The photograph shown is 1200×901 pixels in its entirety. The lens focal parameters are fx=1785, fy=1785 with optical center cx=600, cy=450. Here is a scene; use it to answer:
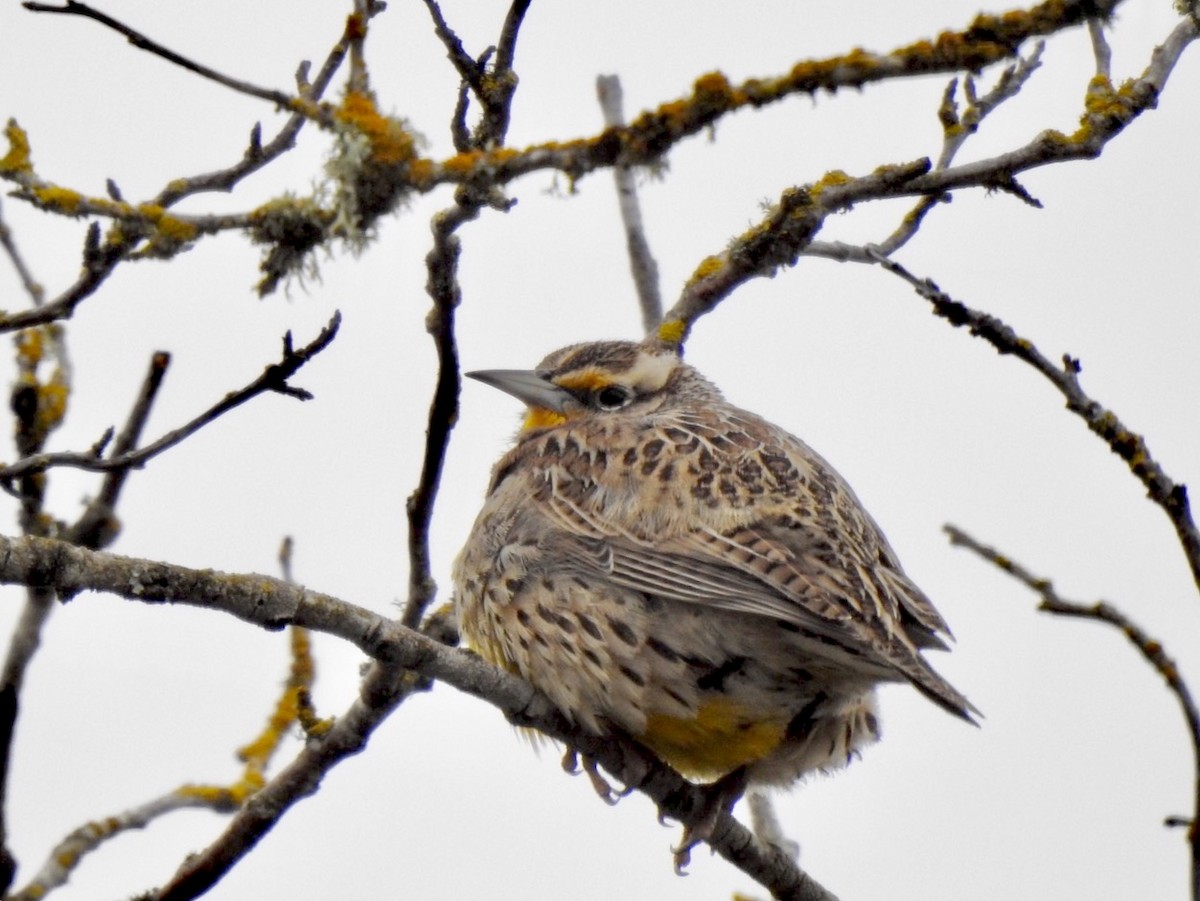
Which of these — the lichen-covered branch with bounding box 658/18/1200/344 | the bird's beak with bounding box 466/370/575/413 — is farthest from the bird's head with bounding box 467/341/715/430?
the lichen-covered branch with bounding box 658/18/1200/344

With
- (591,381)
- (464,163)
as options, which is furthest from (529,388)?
(464,163)

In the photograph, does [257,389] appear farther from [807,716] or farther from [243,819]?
[807,716]

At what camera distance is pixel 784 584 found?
6000 mm

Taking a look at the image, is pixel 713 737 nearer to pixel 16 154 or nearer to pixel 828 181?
pixel 828 181

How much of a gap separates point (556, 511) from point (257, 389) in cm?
231

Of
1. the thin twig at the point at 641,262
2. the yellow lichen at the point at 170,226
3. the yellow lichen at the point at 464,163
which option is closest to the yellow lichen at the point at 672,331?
the thin twig at the point at 641,262

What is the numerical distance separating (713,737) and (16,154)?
307 cm

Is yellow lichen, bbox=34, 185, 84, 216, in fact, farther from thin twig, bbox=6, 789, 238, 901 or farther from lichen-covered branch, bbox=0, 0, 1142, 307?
thin twig, bbox=6, 789, 238, 901

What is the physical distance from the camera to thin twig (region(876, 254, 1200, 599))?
5008 millimetres

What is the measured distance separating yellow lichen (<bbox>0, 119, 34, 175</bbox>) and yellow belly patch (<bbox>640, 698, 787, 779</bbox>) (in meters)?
2.78

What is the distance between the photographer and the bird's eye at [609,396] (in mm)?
8008

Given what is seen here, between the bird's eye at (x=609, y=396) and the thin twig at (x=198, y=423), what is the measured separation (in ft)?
10.7

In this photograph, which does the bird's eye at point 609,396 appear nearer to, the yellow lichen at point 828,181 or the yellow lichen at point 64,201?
the yellow lichen at point 828,181

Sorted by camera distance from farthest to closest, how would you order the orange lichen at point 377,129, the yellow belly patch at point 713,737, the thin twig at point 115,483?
the yellow belly patch at point 713,737
the thin twig at point 115,483
the orange lichen at point 377,129
